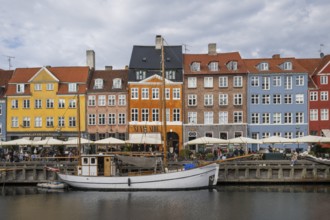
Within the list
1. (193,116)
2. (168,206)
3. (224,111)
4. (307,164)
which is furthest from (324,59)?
(168,206)

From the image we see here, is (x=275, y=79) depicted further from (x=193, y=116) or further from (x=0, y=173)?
(x=0, y=173)

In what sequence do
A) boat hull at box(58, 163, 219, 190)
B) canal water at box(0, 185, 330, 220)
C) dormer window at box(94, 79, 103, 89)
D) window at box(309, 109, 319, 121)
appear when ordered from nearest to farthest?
1. canal water at box(0, 185, 330, 220)
2. boat hull at box(58, 163, 219, 190)
3. window at box(309, 109, 319, 121)
4. dormer window at box(94, 79, 103, 89)

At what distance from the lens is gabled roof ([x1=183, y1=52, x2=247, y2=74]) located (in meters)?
56.1

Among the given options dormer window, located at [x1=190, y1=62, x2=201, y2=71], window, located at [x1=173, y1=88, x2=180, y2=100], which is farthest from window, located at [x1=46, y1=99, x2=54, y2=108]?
dormer window, located at [x1=190, y1=62, x2=201, y2=71]

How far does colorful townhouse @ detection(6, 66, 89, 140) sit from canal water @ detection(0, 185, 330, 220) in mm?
19570

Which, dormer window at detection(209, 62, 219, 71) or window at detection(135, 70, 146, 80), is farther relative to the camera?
dormer window at detection(209, 62, 219, 71)

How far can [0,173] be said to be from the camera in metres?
40.2

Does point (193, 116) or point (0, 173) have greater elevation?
point (193, 116)

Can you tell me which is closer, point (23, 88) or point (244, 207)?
point (244, 207)

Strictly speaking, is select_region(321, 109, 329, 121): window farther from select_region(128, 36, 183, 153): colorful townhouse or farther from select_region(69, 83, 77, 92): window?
select_region(69, 83, 77, 92): window

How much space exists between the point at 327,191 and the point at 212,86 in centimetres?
2428

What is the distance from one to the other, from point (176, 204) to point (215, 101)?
90.9 feet

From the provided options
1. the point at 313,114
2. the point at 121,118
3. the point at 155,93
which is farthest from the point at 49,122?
the point at 313,114

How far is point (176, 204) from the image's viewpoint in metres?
30.0
